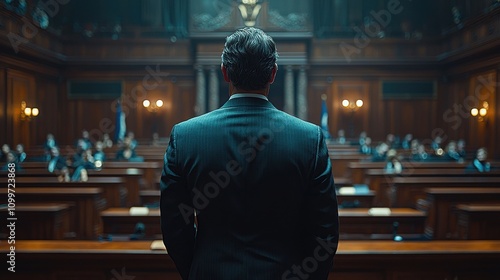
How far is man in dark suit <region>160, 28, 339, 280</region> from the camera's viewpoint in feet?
5.49

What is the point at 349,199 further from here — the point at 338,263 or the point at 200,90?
the point at 200,90

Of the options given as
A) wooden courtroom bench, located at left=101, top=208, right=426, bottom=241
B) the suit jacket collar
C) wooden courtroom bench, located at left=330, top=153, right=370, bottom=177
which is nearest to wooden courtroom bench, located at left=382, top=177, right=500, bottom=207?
wooden courtroom bench, located at left=101, top=208, right=426, bottom=241

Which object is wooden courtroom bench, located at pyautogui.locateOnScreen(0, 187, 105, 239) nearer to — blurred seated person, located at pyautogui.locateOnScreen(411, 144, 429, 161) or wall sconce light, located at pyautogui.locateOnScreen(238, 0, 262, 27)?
blurred seated person, located at pyautogui.locateOnScreen(411, 144, 429, 161)

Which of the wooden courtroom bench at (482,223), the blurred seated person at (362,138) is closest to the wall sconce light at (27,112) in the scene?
the blurred seated person at (362,138)

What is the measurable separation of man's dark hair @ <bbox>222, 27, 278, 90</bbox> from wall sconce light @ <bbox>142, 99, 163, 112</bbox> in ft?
57.5

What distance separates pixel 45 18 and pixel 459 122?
52.6ft

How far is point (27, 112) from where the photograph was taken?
16.1m

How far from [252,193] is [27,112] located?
16424mm

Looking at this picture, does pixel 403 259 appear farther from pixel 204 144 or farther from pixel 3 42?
pixel 3 42

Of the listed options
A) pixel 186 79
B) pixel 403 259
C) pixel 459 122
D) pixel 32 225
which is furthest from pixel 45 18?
pixel 403 259

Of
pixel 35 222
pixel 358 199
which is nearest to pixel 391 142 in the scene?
pixel 358 199

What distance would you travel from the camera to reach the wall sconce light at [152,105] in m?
A: 18.8

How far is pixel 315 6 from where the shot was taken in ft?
62.6

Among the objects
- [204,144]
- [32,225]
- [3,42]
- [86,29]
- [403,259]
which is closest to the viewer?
[204,144]
